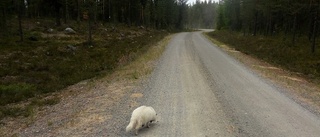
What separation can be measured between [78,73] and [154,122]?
9.90 m

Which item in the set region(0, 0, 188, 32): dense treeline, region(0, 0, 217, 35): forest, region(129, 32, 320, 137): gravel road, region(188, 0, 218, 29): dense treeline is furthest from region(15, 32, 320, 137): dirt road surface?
region(188, 0, 218, 29): dense treeline

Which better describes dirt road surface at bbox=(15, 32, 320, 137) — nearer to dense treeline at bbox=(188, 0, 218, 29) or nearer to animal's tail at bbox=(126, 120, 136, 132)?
animal's tail at bbox=(126, 120, 136, 132)

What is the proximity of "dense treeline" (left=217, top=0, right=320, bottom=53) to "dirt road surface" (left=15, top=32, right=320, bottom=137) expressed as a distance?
57.3 ft

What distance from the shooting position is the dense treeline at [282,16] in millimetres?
27922

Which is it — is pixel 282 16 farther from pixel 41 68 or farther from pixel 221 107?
pixel 221 107

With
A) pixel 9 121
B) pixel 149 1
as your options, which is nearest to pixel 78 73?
pixel 9 121

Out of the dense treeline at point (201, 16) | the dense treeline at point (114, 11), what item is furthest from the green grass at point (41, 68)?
the dense treeline at point (201, 16)

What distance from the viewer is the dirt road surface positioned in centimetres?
743

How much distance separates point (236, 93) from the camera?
11523 mm

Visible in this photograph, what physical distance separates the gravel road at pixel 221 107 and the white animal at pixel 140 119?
9.3 inches

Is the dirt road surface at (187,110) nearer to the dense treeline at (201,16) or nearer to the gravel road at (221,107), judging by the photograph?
the gravel road at (221,107)

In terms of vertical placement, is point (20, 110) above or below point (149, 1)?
below

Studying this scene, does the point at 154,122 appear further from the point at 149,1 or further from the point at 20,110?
the point at 149,1

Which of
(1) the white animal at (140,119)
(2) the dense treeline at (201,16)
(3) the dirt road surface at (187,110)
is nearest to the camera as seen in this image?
(1) the white animal at (140,119)
